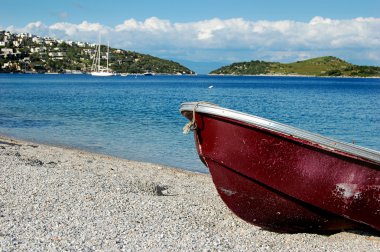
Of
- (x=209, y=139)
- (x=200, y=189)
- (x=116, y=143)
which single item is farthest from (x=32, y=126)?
(x=209, y=139)

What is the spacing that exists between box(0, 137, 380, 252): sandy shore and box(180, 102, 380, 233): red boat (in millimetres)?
367

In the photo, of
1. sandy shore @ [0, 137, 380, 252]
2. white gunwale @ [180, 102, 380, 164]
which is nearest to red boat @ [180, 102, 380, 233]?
white gunwale @ [180, 102, 380, 164]

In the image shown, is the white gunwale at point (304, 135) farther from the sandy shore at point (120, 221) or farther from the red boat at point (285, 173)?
the sandy shore at point (120, 221)

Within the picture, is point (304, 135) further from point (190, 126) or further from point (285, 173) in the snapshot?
point (190, 126)

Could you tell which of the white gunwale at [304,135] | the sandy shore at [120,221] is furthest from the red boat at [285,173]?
the sandy shore at [120,221]

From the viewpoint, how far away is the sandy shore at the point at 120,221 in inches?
270

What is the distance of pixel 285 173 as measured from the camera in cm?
758

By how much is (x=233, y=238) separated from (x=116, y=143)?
15.6m

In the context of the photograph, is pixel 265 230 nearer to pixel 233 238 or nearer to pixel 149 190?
pixel 233 238

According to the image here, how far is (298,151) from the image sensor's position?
24.1ft

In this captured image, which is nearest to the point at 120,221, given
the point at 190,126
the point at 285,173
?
the point at 190,126

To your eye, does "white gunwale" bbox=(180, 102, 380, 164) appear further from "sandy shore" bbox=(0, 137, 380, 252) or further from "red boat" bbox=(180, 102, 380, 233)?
"sandy shore" bbox=(0, 137, 380, 252)

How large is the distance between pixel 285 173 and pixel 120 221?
2739 millimetres

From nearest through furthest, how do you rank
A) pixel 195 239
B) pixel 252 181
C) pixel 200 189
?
pixel 195 239
pixel 252 181
pixel 200 189
